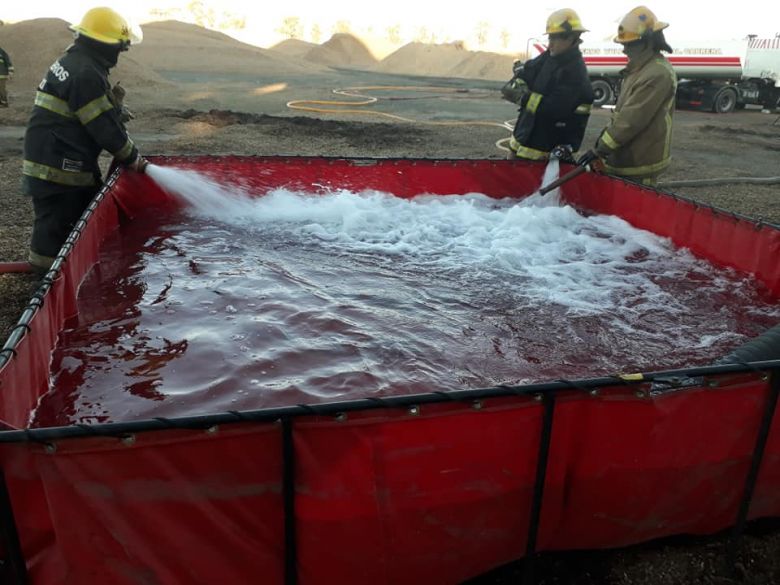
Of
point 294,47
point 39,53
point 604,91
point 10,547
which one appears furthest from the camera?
point 294,47

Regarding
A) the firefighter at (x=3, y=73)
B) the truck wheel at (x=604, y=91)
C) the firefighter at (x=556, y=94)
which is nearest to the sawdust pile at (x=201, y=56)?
the truck wheel at (x=604, y=91)

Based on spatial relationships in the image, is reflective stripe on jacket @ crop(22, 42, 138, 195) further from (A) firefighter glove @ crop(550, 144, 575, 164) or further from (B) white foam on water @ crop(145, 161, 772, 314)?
(A) firefighter glove @ crop(550, 144, 575, 164)

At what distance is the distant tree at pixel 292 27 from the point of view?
66750mm

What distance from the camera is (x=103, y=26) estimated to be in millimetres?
3926

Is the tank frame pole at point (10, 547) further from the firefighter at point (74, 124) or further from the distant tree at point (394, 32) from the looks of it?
the distant tree at point (394, 32)

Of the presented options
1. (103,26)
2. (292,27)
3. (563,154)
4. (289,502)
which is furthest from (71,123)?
(292,27)

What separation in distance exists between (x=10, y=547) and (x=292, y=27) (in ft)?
236

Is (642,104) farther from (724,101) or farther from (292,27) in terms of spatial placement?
(292,27)

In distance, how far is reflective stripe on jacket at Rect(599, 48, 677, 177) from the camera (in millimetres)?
4699

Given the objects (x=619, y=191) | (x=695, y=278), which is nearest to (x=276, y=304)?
(x=695, y=278)

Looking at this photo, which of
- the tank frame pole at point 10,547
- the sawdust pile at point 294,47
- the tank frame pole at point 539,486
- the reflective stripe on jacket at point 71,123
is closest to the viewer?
the tank frame pole at point 10,547

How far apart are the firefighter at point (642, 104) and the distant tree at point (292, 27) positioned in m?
67.7

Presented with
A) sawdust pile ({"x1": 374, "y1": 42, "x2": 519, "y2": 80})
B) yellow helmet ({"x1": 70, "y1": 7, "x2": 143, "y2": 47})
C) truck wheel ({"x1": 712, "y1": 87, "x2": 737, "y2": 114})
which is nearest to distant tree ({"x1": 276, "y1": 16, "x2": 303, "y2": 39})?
sawdust pile ({"x1": 374, "y1": 42, "x2": 519, "y2": 80})

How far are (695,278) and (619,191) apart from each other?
4.04ft
